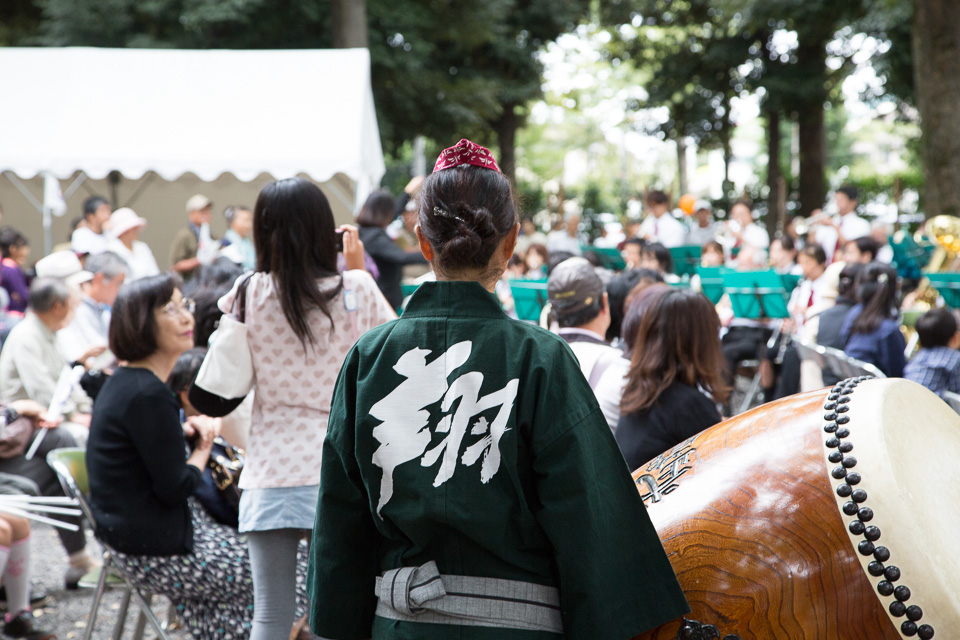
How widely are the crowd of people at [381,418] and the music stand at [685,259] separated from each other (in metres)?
4.86

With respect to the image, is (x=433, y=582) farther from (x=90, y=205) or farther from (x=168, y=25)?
(x=168, y=25)

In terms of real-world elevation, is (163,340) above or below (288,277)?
below

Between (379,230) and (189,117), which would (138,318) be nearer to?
(379,230)

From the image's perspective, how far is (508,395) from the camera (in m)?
1.45

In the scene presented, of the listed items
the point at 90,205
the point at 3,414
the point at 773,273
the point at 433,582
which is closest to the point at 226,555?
the point at 3,414

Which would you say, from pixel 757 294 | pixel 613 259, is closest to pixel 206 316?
pixel 757 294

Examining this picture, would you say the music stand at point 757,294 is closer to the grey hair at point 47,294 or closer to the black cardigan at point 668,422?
the black cardigan at point 668,422

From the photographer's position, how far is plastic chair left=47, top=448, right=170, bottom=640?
3004 mm

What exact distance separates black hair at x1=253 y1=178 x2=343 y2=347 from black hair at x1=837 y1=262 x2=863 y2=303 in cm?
435

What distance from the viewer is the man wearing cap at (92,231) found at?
7.98 meters

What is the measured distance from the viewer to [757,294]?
23.1ft

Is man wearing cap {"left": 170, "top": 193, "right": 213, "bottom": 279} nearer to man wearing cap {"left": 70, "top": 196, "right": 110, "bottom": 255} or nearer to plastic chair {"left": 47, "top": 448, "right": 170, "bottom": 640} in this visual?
man wearing cap {"left": 70, "top": 196, "right": 110, "bottom": 255}

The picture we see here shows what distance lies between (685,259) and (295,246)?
850cm

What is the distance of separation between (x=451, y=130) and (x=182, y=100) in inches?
273
